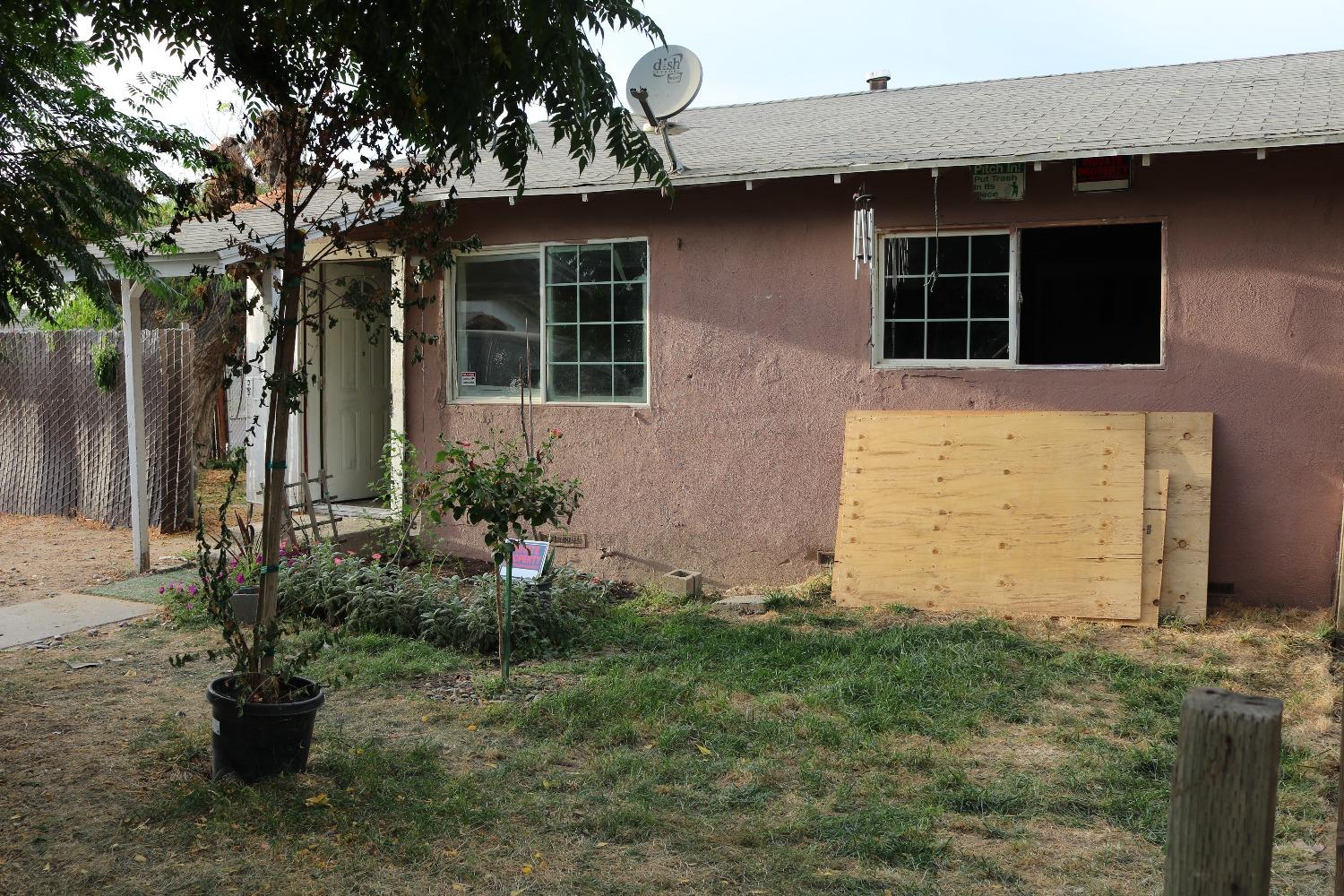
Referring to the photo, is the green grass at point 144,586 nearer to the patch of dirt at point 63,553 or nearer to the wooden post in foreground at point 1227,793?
the patch of dirt at point 63,553

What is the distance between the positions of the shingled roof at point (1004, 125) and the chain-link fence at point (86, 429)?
149 cm

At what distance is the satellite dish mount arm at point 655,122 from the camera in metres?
7.87

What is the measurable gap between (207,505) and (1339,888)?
1200 centimetres

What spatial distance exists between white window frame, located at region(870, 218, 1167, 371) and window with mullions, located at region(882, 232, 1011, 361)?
0.09ft

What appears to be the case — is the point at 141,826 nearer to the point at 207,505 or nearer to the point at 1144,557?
the point at 1144,557

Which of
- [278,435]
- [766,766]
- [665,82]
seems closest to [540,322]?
[665,82]

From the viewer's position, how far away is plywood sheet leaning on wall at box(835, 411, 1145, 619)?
22.8 feet

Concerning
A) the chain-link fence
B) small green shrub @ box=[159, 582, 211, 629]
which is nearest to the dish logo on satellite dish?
small green shrub @ box=[159, 582, 211, 629]

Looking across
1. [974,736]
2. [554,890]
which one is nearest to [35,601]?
[554,890]

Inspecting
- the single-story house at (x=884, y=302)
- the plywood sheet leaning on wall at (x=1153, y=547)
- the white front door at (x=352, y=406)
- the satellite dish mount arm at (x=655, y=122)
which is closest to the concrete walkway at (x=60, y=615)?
the single-story house at (x=884, y=302)

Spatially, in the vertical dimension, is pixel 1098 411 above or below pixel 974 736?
above

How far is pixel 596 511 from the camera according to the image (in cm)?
865

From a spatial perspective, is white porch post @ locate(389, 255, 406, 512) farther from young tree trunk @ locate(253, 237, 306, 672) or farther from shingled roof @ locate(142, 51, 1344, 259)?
young tree trunk @ locate(253, 237, 306, 672)

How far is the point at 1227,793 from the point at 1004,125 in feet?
22.5
